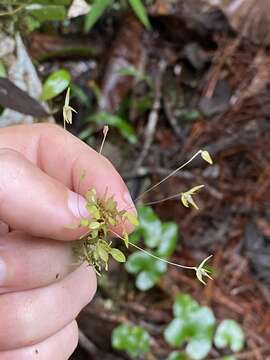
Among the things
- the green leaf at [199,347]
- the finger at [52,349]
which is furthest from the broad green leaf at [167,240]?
the finger at [52,349]

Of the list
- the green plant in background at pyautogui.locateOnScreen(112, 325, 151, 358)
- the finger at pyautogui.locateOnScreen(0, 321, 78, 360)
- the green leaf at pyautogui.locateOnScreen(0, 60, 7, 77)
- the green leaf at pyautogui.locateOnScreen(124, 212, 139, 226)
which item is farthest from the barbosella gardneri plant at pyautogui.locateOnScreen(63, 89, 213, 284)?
the green plant in background at pyautogui.locateOnScreen(112, 325, 151, 358)

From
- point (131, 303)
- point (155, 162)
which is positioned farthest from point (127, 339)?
point (155, 162)

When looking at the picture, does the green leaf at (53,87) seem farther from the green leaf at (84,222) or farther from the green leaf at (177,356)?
the green leaf at (177,356)

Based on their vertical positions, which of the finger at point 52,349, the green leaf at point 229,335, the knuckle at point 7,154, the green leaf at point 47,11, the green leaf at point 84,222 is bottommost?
the green leaf at point 229,335

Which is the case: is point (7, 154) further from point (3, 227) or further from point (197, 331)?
point (197, 331)

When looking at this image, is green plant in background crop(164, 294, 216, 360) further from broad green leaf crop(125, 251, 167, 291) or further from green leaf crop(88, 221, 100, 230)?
green leaf crop(88, 221, 100, 230)

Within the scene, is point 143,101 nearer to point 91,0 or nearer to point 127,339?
point 91,0
